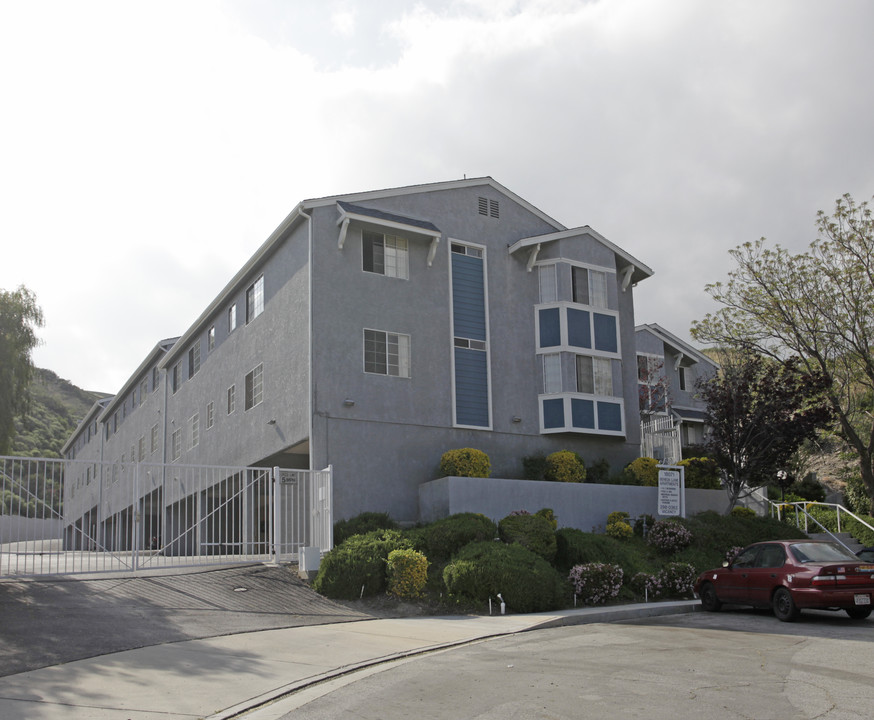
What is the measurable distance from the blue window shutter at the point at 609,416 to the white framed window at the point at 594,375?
0.37 metres

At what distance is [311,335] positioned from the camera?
21125 mm

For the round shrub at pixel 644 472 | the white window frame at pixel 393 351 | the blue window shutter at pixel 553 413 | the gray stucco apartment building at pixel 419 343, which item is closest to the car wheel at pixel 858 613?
the round shrub at pixel 644 472

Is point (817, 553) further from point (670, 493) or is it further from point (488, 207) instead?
point (488, 207)

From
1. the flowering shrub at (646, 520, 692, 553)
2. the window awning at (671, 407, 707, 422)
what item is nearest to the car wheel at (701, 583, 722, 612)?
the flowering shrub at (646, 520, 692, 553)

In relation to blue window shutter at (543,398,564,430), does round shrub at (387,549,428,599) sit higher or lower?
lower

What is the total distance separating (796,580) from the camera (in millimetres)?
14016

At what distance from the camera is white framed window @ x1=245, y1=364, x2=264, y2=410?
24703 mm

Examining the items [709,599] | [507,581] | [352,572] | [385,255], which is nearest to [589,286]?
[385,255]

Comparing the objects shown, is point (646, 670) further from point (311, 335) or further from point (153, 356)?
point (153, 356)

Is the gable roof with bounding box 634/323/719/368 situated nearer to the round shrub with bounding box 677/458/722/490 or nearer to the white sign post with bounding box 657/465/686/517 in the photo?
the round shrub with bounding box 677/458/722/490

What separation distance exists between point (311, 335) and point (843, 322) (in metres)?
15.6

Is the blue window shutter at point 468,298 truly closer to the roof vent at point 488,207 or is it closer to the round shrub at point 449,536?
the roof vent at point 488,207

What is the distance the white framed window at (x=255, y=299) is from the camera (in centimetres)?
2555

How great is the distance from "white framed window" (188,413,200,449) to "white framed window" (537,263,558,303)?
13.2 metres
